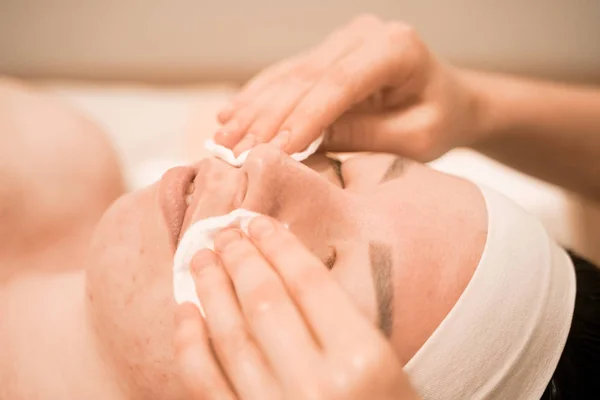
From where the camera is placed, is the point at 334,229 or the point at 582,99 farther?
the point at 582,99

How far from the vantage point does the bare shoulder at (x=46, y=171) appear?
92 cm

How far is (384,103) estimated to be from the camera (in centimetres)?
81

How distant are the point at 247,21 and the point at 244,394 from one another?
1.36 m

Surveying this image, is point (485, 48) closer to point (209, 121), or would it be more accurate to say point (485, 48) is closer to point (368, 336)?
point (209, 121)

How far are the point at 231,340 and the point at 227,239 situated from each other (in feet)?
0.36

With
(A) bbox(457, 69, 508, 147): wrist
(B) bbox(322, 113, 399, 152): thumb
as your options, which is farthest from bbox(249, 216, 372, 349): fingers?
(A) bbox(457, 69, 508, 147): wrist

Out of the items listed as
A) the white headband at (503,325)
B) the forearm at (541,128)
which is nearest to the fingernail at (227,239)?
the white headband at (503,325)

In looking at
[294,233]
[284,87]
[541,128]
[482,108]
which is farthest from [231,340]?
[541,128]

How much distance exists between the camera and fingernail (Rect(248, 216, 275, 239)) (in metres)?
0.52

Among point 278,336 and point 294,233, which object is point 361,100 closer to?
point 294,233

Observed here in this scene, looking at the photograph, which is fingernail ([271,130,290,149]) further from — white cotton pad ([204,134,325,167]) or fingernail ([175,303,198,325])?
fingernail ([175,303,198,325])

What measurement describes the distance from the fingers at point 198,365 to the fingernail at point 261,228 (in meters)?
0.10

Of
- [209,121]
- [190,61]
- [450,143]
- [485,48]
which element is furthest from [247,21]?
[450,143]

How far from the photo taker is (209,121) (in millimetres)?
1364
